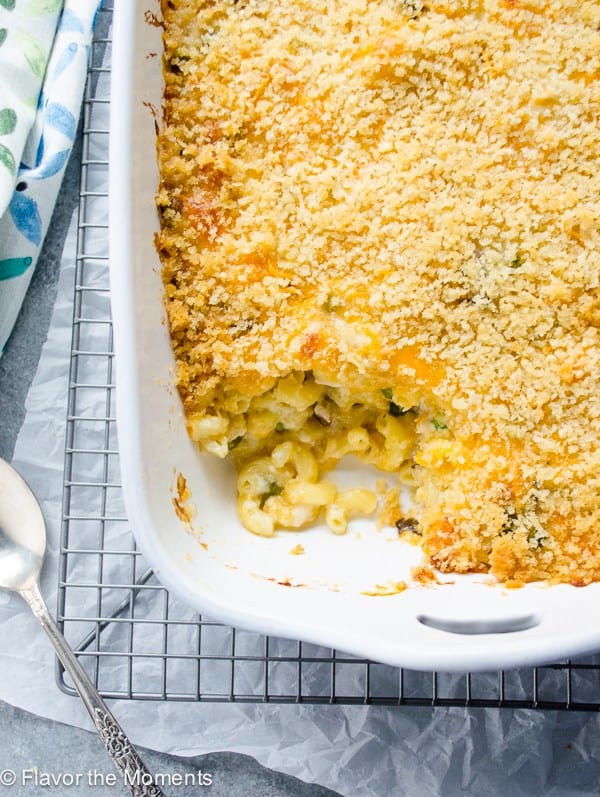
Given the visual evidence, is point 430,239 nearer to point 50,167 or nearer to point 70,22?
point 50,167

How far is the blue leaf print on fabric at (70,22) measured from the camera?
1.92 m

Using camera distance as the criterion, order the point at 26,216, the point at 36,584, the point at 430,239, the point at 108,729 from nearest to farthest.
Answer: the point at 430,239
the point at 108,729
the point at 36,584
the point at 26,216

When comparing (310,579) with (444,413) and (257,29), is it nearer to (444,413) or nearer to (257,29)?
(444,413)

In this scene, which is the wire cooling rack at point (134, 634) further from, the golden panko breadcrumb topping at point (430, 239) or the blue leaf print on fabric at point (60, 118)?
the golden panko breadcrumb topping at point (430, 239)

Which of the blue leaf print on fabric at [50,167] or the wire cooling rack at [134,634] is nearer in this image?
the wire cooling rack at [134,634]

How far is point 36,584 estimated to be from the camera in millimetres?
1829

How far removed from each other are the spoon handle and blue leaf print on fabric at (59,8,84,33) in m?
1.23

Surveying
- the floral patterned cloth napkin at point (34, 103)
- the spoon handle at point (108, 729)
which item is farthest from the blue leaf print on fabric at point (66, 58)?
the spoon handle at point (108, 729)

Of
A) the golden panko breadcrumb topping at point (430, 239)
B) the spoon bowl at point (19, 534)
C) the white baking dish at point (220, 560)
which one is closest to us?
the white baking dish at point (220, 560)

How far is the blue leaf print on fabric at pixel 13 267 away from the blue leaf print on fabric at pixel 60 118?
28 cm

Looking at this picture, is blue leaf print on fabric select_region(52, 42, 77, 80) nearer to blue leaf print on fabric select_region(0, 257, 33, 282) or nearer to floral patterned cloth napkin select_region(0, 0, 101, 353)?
floral patterned cloth napkin select_region(0, 0, 101, 353)

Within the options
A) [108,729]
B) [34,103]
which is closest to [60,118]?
[34,103]

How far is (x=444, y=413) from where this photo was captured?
1.58 metres

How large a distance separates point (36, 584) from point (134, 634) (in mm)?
231
